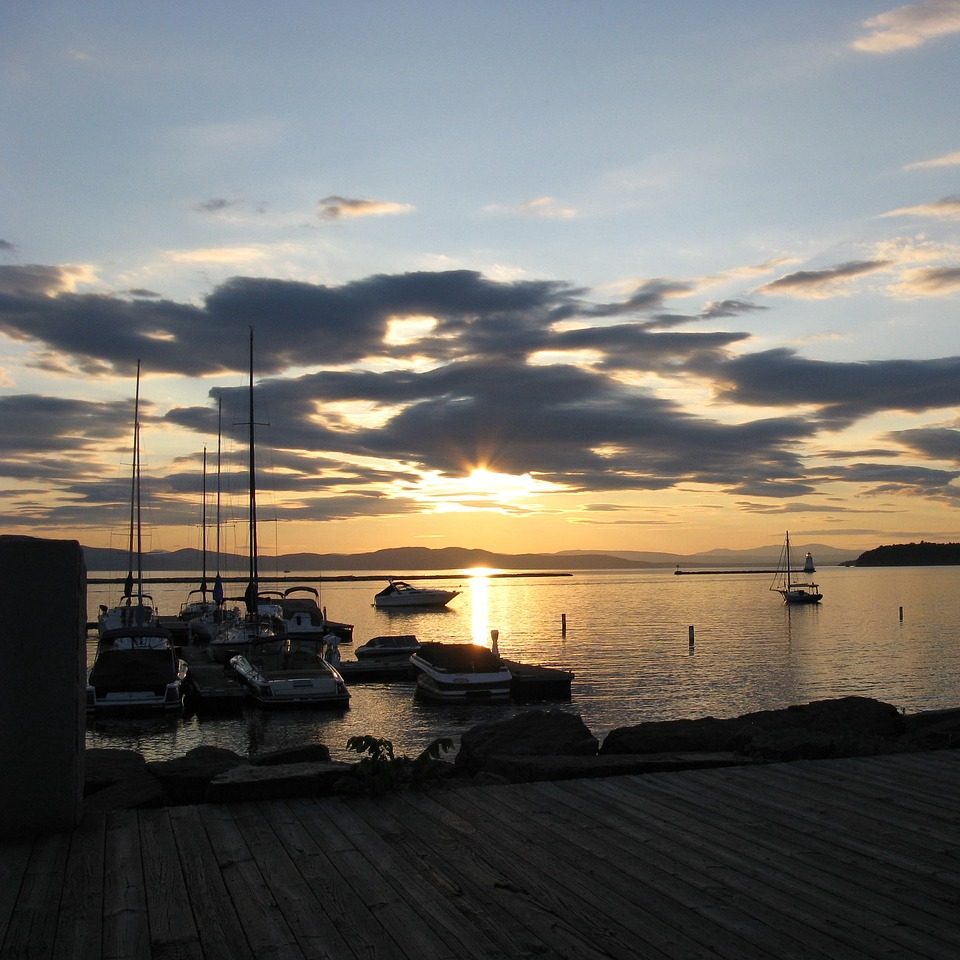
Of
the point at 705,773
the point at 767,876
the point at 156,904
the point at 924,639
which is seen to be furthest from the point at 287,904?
the point at 924,639

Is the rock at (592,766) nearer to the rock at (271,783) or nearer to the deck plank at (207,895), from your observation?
the rock at (271,783)

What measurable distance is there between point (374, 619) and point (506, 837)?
4898 inches

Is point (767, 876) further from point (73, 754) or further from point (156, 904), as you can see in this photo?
point (73, 754)

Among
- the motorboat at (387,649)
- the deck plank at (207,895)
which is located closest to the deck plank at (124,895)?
the deck plank at (207,895)

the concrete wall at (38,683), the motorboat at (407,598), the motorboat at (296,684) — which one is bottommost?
the motorboat at (296,684)

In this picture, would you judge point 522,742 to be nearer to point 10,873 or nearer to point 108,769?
point 108,769

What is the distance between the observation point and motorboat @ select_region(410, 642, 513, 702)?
44.2 meters

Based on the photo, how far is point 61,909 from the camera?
5434 mm

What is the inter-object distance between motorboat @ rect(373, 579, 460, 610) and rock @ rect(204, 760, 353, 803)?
454 feet

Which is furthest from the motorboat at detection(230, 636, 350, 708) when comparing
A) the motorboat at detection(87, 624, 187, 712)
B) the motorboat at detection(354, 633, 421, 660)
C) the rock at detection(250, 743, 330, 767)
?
the rock at detection(250, 743, 330, 767)

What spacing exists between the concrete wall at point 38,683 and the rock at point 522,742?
4.79 metres

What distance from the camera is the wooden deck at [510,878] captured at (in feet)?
16.5

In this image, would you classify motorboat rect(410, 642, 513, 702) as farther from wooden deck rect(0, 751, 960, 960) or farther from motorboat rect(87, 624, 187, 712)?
wooden deck rect(0, 751, 960, 960)

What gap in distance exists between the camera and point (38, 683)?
6730 mm
